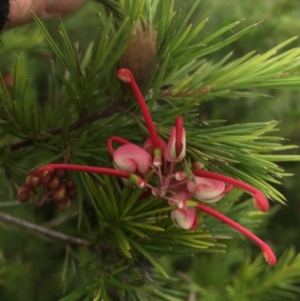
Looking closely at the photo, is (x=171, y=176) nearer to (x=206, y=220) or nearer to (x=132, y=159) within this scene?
(x=132, y=159)

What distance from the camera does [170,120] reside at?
12.9 inches

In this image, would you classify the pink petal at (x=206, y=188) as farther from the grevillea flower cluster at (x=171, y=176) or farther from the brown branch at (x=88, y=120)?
the brown branch at (x=88, y=120)

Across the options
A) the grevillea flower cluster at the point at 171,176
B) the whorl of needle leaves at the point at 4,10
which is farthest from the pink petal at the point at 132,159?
the whorl of needle leaves at the point at 4,10

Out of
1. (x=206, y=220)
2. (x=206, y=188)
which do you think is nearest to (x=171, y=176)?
(x=206, y=188)

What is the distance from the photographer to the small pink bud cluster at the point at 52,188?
1.13 ft

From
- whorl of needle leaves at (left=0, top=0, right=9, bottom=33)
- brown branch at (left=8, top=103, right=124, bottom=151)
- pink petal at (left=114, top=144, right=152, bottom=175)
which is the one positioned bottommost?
brown branch at (left=8, top=103, right=124, bottom=151)

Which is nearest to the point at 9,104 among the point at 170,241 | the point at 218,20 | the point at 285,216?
the point at 170,241

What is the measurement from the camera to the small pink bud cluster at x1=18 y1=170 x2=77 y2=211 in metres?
0.34

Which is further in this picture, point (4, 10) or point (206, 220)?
point (206, 220)

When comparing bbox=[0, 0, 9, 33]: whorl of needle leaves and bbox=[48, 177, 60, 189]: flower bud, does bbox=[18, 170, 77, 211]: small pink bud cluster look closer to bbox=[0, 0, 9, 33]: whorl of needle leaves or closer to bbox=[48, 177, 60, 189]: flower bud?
bbox=[48, 177, 60, 189]: flower bud

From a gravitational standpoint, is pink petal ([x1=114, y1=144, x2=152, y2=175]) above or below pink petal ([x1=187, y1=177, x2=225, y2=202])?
above

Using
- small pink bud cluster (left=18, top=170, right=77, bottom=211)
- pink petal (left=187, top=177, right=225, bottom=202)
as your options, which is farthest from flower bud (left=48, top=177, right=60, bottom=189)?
pink petal (left=187, top=177, right=225, bottom=202)

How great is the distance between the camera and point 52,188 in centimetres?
35

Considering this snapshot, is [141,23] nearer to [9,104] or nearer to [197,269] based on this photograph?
Answer: [9,104]
